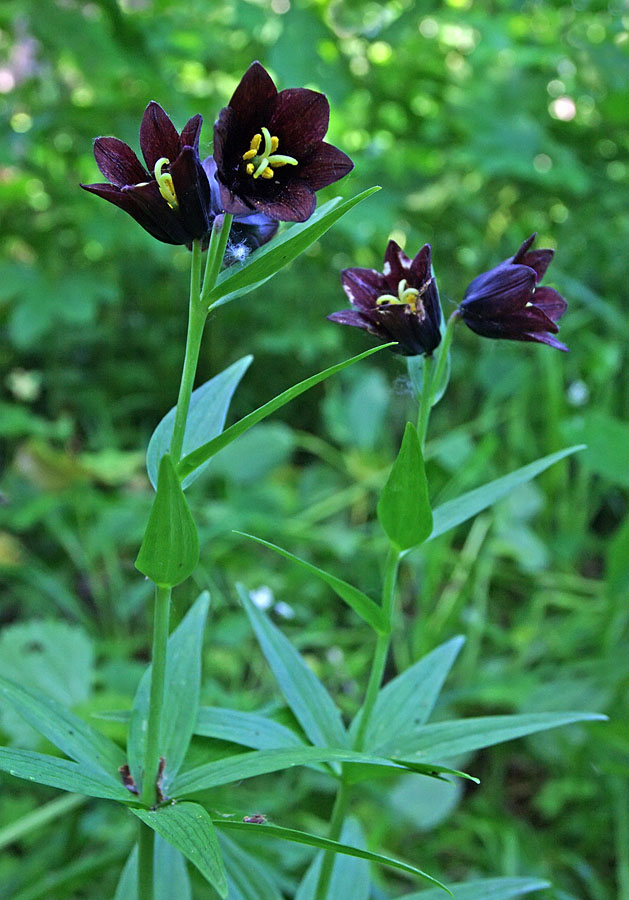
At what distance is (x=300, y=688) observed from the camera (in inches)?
25.0

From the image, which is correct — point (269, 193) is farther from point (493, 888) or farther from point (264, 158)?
point (493, 888)

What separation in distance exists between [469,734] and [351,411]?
1131mm

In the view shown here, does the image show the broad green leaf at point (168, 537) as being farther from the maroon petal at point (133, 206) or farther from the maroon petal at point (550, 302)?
the maroon petal at point (550, 302)

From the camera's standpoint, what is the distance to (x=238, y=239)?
1.69ft

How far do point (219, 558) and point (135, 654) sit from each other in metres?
0.22

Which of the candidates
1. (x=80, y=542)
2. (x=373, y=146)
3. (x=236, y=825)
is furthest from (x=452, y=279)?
(x=236, y=825)

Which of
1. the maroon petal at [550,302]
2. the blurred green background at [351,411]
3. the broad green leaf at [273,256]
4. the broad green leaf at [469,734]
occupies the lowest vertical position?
the blurred green background at [351,411]

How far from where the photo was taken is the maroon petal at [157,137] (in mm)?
483

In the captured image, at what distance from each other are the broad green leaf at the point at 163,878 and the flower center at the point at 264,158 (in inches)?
19.2

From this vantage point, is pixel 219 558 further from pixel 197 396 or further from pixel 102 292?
pixel 197 396

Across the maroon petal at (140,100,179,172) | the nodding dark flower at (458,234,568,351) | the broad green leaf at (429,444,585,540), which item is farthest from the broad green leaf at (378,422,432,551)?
the maroon petal at (140,100,179,172)

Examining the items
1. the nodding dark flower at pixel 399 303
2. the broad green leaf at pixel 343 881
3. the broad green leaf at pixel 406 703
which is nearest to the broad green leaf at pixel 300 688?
the broad green leaf at pixel 406 703

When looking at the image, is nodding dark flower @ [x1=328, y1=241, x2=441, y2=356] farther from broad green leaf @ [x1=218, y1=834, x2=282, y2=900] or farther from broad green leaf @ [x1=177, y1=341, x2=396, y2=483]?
broad green leaf @ [x1=218, y1=834, x2=282, y2=900]

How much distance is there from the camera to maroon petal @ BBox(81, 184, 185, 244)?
45 centimetres
